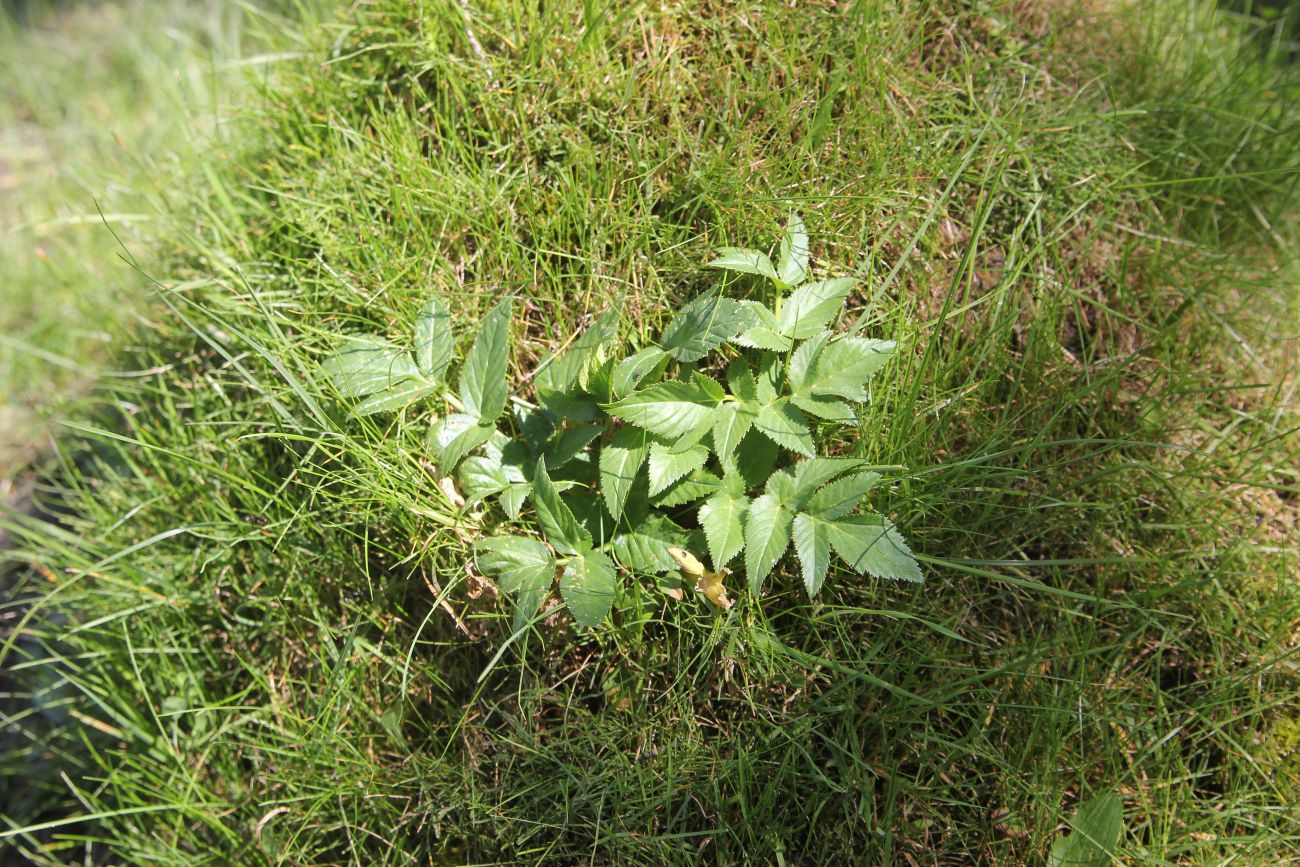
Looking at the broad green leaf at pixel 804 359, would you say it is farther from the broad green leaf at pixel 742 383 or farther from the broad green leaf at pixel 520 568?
the broad green leaf at pixel 520 568

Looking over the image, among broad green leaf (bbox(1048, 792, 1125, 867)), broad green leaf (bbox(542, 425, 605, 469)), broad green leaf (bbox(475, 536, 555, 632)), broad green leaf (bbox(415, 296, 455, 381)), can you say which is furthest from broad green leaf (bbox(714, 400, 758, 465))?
broad green leaf (bbox(1048, 792, 1125, 867))

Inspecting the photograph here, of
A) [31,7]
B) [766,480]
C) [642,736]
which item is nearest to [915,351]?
[766,480]

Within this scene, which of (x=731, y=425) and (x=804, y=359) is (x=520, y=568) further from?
(x=804, y=359)

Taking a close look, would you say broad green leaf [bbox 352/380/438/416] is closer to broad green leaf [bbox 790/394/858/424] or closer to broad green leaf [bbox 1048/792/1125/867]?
broad green leaf [bbox 790/394/858/424]

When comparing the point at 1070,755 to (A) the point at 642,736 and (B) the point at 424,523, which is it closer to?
(A) the point at 642,736

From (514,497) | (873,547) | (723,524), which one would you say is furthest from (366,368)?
(873,547)

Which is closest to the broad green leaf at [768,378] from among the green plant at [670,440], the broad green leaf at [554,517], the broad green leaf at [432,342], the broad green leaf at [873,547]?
the green plant at [670,440]

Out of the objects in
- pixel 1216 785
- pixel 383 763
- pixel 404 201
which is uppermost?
pixel 404 201
